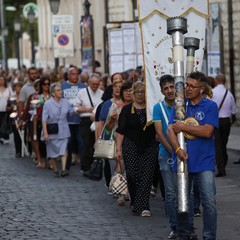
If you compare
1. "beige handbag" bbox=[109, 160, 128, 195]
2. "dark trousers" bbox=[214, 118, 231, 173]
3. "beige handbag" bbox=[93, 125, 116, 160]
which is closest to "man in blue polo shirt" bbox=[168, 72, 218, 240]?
"beige handbag" bbox=[109, 160, 128, 195]

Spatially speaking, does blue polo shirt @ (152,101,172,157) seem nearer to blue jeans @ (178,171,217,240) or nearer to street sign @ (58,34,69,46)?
blue jeans @ (178,171,217,240)

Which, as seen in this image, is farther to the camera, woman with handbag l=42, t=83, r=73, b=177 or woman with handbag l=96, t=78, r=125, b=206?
woman with handbag l=42, t=83, r=73, b=177

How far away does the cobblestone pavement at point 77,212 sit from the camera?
12844 mm

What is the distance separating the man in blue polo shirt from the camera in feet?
36.4

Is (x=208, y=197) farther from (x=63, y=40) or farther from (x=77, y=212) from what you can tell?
(x=63, y=40)

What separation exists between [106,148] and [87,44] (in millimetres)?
16366

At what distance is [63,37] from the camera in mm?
36031

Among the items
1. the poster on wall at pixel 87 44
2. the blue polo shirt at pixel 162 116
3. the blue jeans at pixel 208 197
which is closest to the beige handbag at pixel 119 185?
the blue polo shirt at pixel 162 116

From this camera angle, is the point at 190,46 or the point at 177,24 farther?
the point at 190,46

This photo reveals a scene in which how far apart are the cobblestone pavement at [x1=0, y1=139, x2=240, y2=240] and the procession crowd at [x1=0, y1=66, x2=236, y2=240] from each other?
31 cm

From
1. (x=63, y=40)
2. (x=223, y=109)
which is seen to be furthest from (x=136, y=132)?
(x=63, y=40)

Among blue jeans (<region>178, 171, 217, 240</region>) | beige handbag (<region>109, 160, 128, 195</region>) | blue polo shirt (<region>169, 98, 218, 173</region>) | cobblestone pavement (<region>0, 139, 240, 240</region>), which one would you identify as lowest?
cobblestone pavement (<region>0, 139, 240, 240</region>)

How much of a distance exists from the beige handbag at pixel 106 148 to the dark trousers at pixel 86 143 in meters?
4.66

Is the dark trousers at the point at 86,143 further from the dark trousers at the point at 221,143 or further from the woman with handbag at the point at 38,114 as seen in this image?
the dark trousers at the point at 221,143
